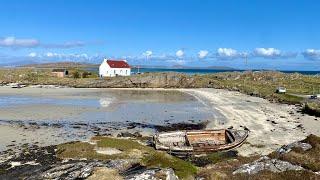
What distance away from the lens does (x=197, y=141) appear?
33.3 m

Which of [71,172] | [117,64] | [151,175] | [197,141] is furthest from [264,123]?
[117,64]

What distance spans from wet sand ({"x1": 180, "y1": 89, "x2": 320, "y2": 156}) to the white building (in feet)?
200

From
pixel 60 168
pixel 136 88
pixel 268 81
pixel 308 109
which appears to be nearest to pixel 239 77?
pixel 268 81

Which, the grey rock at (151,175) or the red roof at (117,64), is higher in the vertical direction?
the red roof at (117,64)

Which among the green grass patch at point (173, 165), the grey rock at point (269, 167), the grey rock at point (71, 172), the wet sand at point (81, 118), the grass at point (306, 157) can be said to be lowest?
the wet sand at point (81, 118)

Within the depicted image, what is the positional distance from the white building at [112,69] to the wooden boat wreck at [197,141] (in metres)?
92.2

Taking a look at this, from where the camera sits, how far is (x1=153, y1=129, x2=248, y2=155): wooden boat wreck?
28.8m

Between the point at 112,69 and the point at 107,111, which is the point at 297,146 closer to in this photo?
the point at 107,111

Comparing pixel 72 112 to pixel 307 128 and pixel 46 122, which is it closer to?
pixel 46 122

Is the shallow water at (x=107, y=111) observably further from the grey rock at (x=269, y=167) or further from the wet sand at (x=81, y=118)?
the grey rock at (x=269, y=167)

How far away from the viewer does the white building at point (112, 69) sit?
125m

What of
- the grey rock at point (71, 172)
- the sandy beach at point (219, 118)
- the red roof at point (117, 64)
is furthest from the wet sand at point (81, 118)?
the red roof at point (117, 64)

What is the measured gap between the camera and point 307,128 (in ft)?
141

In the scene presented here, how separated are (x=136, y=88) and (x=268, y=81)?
122 feet
